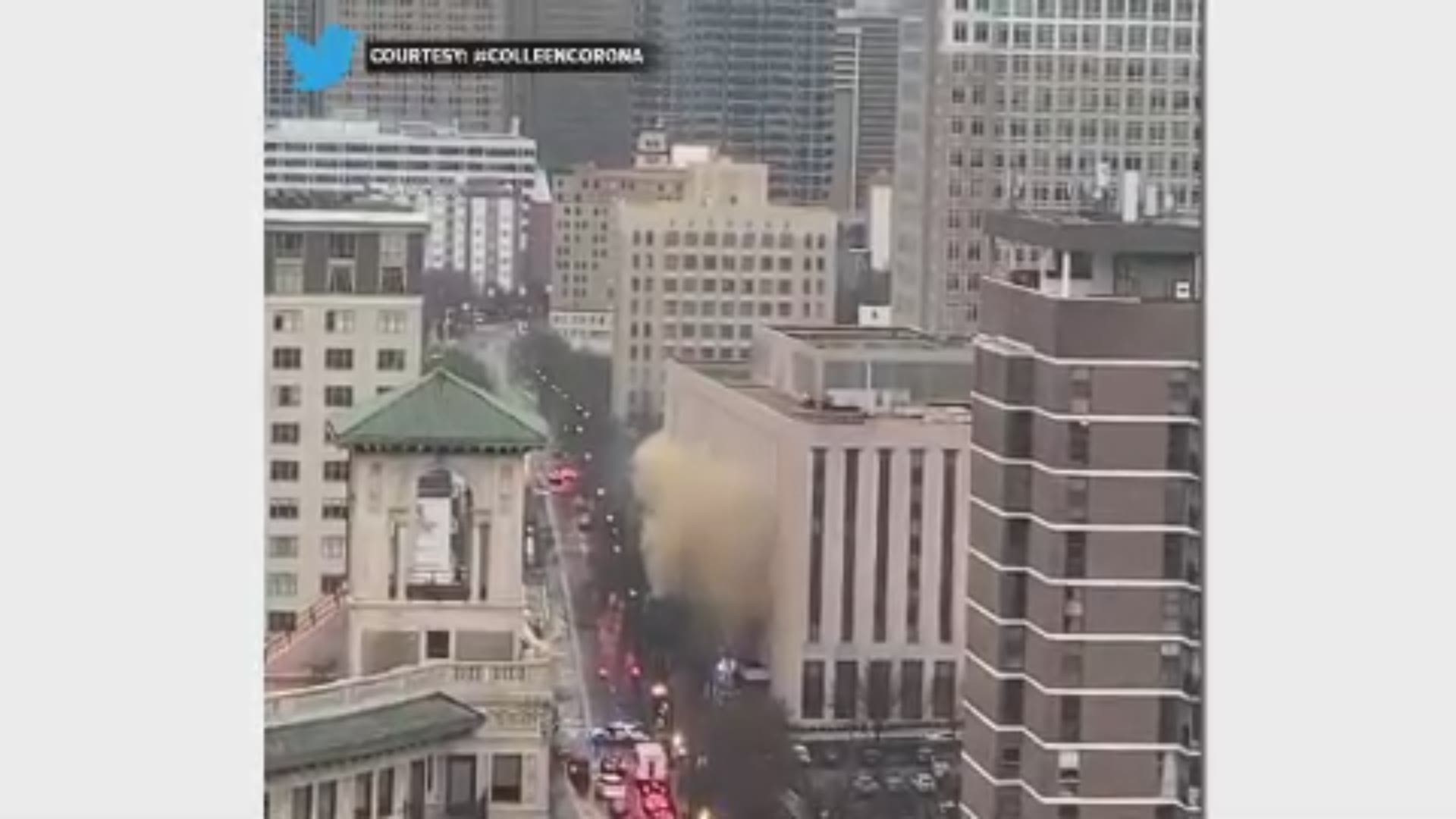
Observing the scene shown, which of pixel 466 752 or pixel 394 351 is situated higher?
pixel 394 351

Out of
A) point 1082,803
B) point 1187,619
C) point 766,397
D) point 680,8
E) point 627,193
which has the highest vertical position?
point 680,8

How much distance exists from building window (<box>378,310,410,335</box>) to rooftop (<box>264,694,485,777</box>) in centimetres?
38

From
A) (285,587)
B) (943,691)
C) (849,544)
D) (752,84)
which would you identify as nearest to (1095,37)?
(752,84)

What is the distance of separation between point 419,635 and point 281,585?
151 millimetres

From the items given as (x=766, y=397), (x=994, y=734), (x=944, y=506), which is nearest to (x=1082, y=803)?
(x=994, y=734)

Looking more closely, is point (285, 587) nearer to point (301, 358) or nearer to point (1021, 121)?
point (301, 358)

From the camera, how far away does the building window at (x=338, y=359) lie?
2.75m

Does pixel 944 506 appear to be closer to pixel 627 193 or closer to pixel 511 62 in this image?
pixel 627 193

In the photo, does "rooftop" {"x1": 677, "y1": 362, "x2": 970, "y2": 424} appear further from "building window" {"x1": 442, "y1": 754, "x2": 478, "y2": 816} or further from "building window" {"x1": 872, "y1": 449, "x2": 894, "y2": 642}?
"building window" {"x1": 442, "y1": 754, "x2": 478, "y2": 816}

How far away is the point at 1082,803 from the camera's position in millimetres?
2756

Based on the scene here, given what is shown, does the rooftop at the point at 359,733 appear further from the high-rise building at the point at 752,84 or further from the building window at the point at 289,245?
the high-rise building at the point at 752,84

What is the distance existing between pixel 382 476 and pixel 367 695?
23 cm

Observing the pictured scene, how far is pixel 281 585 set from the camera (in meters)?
2.76

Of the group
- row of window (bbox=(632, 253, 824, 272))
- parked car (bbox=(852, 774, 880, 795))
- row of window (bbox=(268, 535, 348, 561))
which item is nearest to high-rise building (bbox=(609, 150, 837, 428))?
row of window (bbox=(632, 253, 824, 272))
